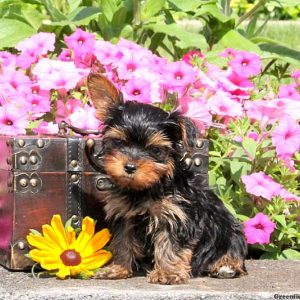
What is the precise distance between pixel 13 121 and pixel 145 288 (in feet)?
4.59

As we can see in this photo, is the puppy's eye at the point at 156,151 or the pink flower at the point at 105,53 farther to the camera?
the pink flower at the point at 105,53

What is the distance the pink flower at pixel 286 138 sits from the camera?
17.6ft

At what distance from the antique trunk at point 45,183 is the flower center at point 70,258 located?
0.75ft

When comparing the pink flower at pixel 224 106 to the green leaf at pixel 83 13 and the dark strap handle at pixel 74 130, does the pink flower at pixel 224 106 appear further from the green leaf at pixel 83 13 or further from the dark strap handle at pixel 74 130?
the green leaf at pixel 83 13

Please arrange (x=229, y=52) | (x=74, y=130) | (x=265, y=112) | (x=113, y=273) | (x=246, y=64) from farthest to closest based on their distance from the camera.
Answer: (x=229, y=52), (x=246, y=64), (x=265, y=112), (x=74, y=130), (x=113, y=273)

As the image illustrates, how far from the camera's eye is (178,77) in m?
5.61

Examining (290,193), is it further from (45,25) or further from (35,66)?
(45,25)

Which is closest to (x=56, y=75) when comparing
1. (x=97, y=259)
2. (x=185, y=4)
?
(x=97, y=259)

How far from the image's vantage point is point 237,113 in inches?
226

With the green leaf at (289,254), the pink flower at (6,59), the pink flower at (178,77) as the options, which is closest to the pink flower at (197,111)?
the pink flower at (178,77)

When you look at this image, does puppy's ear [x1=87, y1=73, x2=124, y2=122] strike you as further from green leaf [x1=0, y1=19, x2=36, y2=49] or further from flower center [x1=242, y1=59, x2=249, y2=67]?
green leaf [x1=0, y1=19, x2=36, y2=49]

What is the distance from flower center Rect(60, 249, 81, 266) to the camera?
4.70m

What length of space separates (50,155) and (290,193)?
1.43m

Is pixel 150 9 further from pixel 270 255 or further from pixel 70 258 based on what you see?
pixel 70 258
